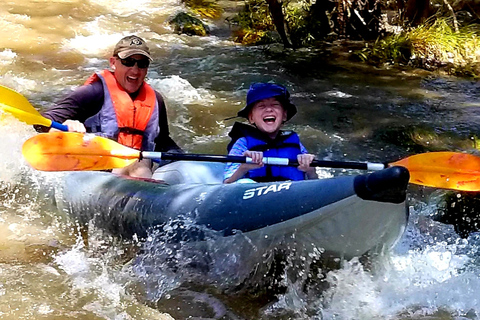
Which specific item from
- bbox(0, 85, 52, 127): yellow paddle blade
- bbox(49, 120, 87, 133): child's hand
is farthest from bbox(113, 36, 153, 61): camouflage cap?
bbox(0, 85, 52, 127): yellow paddle blade

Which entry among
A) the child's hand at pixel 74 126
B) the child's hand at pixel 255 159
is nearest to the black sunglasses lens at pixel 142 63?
the child's hand at pixel 74 126

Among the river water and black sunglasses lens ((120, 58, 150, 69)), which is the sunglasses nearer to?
black sunglasses lens ((120, 58, 150, 69))

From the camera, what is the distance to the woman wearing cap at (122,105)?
3520 millimetres

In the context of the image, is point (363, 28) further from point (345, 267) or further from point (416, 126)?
point (345, 267)

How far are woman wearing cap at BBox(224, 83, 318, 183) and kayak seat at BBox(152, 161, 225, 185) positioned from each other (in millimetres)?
217

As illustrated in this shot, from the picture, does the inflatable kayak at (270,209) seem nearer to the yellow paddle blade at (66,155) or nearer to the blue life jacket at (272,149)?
the yellow paddle blade at (66,155)

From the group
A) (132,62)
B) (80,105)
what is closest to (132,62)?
(132,62)

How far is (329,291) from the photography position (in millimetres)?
2746

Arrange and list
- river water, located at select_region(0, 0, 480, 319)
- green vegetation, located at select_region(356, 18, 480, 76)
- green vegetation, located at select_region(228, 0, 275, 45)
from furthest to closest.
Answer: green vegetation, located at select_region(228, 0, 275, 45) < green vegetation, located at select_region(356, 18, 480, 76) < river water, located at select_region(0, 0, 480, 319)

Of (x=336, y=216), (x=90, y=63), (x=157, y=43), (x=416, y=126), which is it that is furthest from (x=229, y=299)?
(x=157, y=43)

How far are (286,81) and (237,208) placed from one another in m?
4.57

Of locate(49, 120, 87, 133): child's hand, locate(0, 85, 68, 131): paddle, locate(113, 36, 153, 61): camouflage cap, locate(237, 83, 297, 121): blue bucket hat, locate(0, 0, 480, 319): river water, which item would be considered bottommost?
locate(0, 0, 480, 319): river water

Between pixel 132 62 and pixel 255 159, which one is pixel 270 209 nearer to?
pixel 255 159

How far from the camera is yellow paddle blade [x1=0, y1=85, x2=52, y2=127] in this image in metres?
3.32
